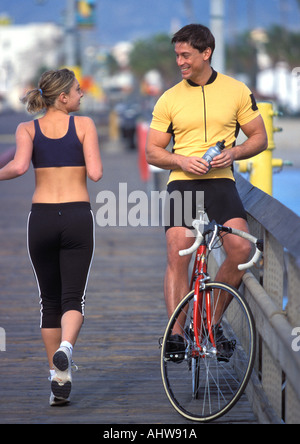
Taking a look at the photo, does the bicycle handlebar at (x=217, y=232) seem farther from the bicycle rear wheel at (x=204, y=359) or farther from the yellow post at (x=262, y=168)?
the yellow post at (x=262, y=168)

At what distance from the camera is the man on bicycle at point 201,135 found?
5.33 m

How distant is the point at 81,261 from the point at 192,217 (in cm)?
69

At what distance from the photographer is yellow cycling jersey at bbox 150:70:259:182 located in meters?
5.34

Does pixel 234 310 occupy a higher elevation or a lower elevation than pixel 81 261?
lower

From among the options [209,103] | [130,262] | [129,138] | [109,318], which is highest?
[209,103]

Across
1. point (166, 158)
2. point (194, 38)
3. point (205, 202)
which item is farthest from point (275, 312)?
point (194, 38)

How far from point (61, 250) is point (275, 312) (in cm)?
145

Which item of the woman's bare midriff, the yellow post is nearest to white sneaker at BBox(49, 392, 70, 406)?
the woman's bare midriff

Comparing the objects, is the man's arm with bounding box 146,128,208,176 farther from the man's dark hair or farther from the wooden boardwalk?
the wooden boardwalk

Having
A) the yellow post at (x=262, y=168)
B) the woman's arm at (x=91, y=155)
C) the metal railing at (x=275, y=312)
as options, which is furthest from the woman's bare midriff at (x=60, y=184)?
the yellow post at (x=262, y=168)

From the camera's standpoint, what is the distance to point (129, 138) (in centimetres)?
3859

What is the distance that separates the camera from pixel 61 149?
531 centimetres

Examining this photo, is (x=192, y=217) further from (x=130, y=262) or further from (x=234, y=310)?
(x=130, y=262)
